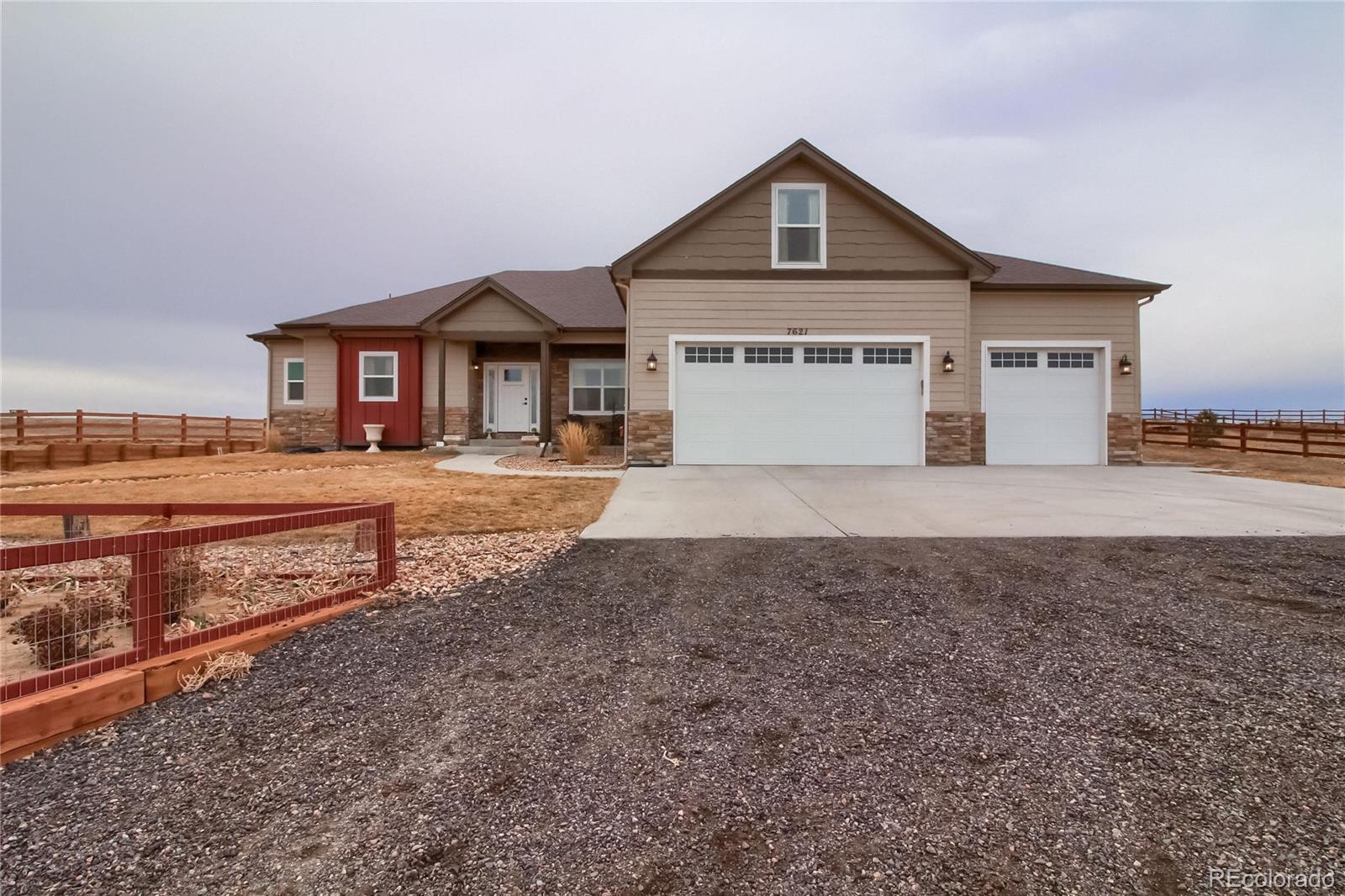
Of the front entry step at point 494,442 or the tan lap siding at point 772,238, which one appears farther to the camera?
the front entry step at point 494,442

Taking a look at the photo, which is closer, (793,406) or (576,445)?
(793,406)

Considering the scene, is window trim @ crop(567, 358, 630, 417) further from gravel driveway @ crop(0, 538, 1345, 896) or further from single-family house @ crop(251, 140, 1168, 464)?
gravel driveway @ crop(0, 538, 1345, 896)

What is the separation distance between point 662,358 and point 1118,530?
767 cm

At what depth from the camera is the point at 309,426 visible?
15477mm

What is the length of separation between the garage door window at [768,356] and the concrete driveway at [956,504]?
228 cm

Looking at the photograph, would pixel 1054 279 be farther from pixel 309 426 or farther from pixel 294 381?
pixel 294 381

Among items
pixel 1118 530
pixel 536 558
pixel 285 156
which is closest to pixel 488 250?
pixel 285 156

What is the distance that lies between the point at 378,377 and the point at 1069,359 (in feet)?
56.3

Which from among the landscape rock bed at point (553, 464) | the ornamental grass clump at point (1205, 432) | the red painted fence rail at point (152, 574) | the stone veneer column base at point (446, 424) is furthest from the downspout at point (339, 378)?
the ornamental grass clump at point (1205, 432)

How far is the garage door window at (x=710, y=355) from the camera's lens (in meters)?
11.1

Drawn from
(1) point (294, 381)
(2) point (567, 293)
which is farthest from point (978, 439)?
(1) point (294, 381)

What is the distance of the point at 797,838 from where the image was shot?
1.69 meters

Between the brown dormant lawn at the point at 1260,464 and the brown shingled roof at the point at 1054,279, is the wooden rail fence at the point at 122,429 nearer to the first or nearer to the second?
the brown shingled roof at the point at 1054,279

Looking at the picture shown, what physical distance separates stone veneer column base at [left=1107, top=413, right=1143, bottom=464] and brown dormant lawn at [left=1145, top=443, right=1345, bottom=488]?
4.31 feet
